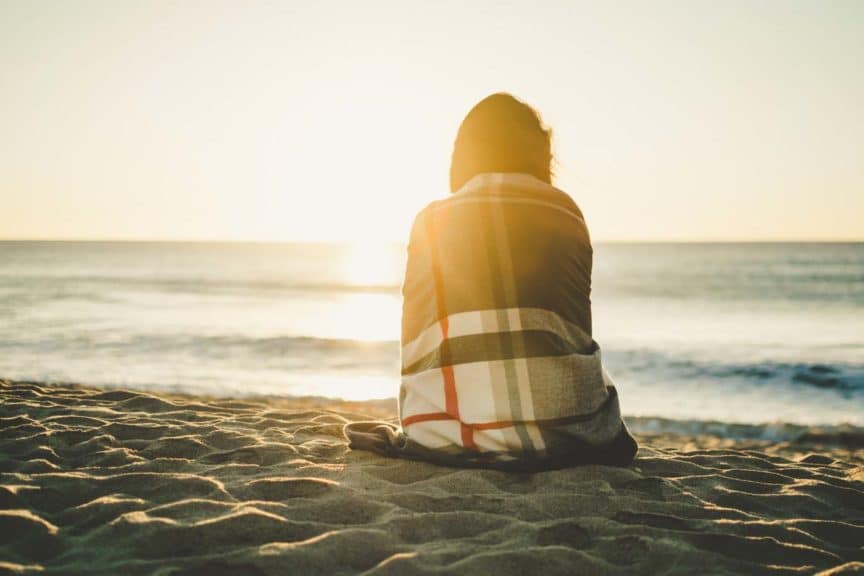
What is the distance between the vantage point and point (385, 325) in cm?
1884

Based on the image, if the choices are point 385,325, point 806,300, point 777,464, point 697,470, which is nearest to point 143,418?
point 697,470

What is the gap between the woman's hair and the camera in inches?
119

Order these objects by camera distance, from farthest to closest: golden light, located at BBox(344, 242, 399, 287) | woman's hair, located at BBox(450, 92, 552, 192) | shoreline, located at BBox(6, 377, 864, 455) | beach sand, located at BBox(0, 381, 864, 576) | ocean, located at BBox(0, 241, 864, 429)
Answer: golden light, located at BBox(344, 242, 399, 287), ocean, located at BBox(0, 241, 864, 429), shoreline, located at BBox(6, 377, 864, 455), woman's hair, located at BBox(450, 92, 552, 192), beach sand, located at BBox(0, 381, 864, 576)

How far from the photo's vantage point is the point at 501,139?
3014mm

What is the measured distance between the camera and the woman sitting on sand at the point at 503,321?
2801 mm

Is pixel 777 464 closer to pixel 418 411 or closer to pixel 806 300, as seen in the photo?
pixel 418 411

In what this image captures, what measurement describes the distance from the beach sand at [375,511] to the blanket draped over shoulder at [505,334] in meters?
0.19

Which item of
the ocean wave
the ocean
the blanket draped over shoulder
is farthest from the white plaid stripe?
the ocean wave

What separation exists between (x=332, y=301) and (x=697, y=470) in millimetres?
24840

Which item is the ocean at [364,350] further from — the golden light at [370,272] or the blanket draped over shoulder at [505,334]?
the golden light at [370,272]

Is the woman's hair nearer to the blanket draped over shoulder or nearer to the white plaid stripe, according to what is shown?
the blanket draped over shoulder

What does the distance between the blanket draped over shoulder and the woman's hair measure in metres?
0.13

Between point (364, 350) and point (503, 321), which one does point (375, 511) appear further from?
point (364, 350)

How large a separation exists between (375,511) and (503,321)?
0.93 m
